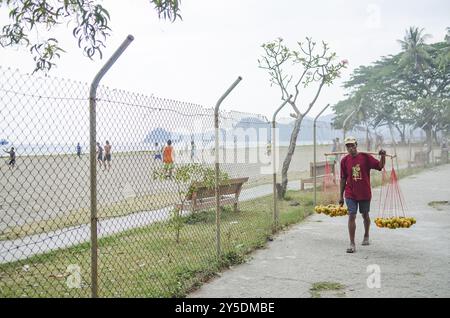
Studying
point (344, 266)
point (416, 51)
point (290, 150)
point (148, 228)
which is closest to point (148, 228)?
point (148, 228)

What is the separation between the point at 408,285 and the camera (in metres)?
5.12

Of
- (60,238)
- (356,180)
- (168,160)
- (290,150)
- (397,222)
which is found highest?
(290,150)

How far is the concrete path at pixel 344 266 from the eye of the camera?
5.00 metres

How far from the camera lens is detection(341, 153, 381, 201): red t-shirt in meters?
6.97

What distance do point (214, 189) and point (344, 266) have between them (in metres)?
3.39

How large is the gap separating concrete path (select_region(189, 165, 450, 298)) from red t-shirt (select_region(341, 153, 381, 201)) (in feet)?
2.89

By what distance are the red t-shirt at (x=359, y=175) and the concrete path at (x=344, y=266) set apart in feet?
2.89

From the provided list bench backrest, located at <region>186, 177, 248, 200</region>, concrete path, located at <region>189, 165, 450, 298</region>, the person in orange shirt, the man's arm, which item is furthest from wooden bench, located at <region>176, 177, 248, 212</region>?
the man's arm

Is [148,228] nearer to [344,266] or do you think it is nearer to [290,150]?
[344,266]

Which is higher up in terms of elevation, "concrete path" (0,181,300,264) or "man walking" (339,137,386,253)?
"man walking" (339,137,386,253)

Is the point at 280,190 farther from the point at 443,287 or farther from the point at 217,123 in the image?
the point at 443,287

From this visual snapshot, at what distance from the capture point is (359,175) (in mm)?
6992

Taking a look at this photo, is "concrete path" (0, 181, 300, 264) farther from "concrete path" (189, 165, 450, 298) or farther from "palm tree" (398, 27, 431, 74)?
"palm tree" (398, 27, 431, 74)

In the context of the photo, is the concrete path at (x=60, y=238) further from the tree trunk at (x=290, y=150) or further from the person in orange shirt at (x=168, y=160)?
the tree trunk at (x=290, y=150)
